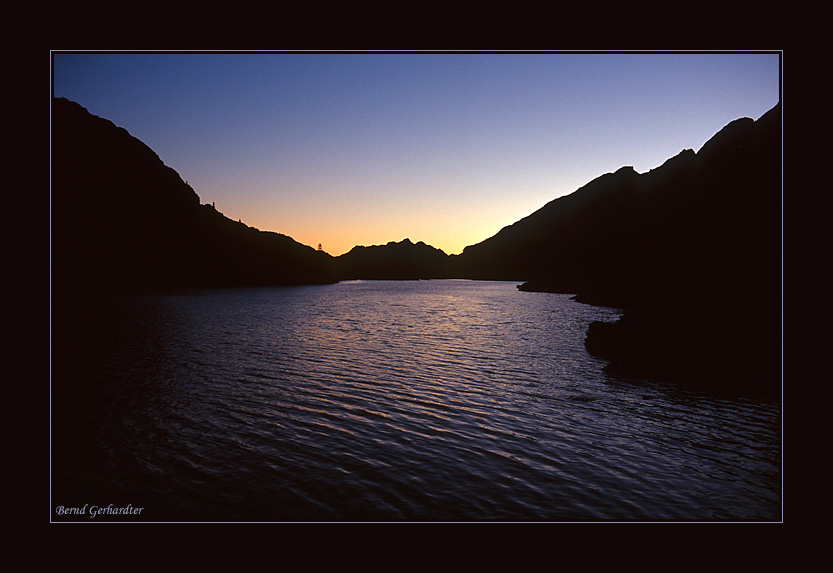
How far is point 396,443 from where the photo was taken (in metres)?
15.7

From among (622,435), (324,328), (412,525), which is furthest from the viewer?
(324,328)

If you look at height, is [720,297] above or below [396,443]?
above

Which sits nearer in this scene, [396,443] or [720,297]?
[396,443]

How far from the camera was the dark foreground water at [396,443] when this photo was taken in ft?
36.9

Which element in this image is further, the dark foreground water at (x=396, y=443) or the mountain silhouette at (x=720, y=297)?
the mountain silhouette at (x=720, y=297)

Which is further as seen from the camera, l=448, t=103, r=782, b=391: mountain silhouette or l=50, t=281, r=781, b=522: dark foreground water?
l=448, t=103, r=782, b=391: mountain silhouette

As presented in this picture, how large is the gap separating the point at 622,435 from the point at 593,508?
672 cm

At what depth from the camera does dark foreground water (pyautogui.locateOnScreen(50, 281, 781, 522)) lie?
1126 cm

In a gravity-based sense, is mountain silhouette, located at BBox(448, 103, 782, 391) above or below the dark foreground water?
above

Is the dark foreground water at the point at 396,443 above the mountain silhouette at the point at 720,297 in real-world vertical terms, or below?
below

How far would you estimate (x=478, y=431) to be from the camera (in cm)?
1708
